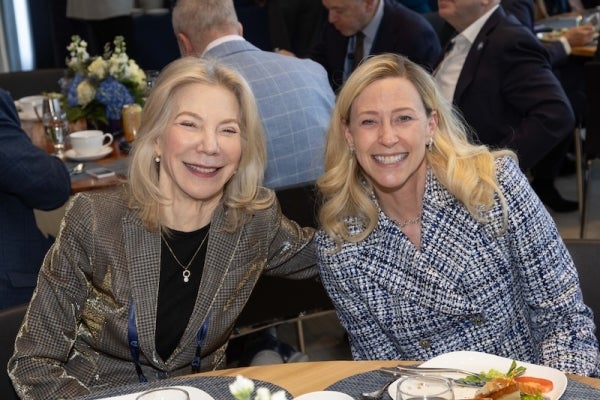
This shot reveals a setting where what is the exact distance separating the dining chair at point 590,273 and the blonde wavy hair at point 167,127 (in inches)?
30.5

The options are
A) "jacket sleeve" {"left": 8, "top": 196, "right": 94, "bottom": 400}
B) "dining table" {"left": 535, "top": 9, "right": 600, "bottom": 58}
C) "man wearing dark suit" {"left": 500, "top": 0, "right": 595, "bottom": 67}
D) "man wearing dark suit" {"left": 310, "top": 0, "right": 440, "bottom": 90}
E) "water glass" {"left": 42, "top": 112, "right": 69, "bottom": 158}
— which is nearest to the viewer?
"jacket sleeve" {"left": 8, "top": 196, "right": 94, "bottom": 400}

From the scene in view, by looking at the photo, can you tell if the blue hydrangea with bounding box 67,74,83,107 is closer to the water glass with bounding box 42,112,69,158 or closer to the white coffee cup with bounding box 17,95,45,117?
the water glass with bounding box 42,112,69,158

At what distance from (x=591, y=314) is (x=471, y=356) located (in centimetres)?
50

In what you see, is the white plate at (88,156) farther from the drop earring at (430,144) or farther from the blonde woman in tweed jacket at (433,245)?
the drop earring at (430,144)

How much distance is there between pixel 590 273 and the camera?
2.29m

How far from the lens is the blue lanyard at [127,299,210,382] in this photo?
2242 mm

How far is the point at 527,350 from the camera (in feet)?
7.39

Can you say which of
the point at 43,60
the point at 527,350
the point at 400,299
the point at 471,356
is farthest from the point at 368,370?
the point at 43,60

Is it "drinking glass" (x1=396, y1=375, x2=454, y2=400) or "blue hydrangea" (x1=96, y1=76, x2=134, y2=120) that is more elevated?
"drinking glass" (x1=396, y1=375, x2=454, y2=400)

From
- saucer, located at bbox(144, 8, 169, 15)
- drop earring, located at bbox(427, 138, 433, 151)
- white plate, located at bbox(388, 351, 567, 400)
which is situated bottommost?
saucer, located at bbox(144, 8, 169, 15)

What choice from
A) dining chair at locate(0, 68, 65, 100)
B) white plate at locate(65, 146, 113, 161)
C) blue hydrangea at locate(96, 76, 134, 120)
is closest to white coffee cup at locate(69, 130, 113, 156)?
white plate at locate(65, 146, 113, 161)

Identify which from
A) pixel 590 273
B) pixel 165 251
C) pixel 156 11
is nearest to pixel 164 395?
pixel 165 251

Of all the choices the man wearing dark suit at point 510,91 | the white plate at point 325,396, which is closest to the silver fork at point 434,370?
the white plate at point 325,396

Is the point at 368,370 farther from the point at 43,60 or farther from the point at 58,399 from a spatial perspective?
the point at 43,60
